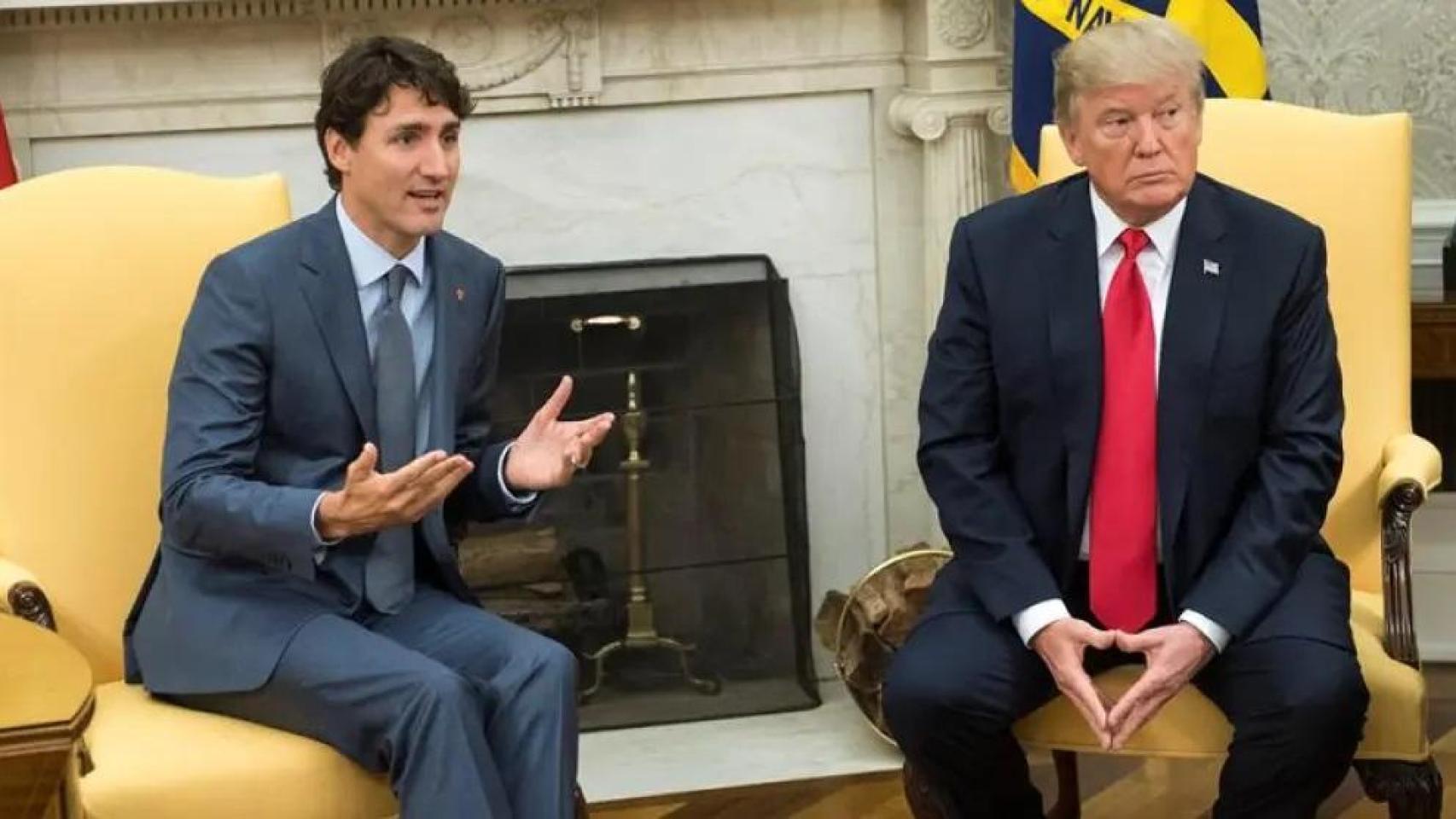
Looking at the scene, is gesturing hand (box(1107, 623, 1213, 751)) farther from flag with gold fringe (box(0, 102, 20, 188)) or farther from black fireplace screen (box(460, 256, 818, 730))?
flag with gold fringe (box(0, 102, 20, 188))

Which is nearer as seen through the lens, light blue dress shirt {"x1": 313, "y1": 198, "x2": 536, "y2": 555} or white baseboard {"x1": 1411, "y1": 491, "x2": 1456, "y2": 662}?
light blue dress shirt {"x1": 313, "y1": 198, "x2": 536, "y2": 555}

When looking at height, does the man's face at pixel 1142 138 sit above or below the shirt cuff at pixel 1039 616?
above

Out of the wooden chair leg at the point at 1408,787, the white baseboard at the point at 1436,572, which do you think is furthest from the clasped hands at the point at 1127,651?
the white baseboard at the point at 1436,572

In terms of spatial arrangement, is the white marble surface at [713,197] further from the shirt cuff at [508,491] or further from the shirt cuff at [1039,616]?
the shirt cuff at [1039,616]

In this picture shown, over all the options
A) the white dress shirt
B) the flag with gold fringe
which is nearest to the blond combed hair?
the white dress shirt

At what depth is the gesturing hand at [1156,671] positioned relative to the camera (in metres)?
3.00

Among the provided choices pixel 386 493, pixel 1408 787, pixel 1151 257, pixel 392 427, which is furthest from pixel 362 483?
pixel 1408 787

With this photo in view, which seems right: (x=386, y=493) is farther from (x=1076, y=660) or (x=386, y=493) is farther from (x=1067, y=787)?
(x=1067, y=787)

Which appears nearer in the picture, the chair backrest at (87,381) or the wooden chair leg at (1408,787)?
the wooden chair leg at (1408,787)

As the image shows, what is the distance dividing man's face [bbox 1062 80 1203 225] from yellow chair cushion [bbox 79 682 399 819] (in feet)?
3.78

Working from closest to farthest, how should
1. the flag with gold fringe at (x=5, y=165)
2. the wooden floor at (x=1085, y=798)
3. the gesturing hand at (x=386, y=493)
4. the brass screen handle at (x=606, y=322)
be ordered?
the gesturing hand at (x=386, y=493), the wooden floor at (x=1085, y=798), the flag with gold fringe at (x=5, y=165), the brass screen handle at (x=606, y=322)

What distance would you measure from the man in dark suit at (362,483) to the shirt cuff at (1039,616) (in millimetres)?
552

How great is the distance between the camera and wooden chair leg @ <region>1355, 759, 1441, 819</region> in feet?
10.1

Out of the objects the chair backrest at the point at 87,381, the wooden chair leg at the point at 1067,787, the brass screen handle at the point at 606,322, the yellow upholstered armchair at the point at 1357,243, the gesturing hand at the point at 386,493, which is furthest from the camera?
the brass screen handle at the point at 606,322
